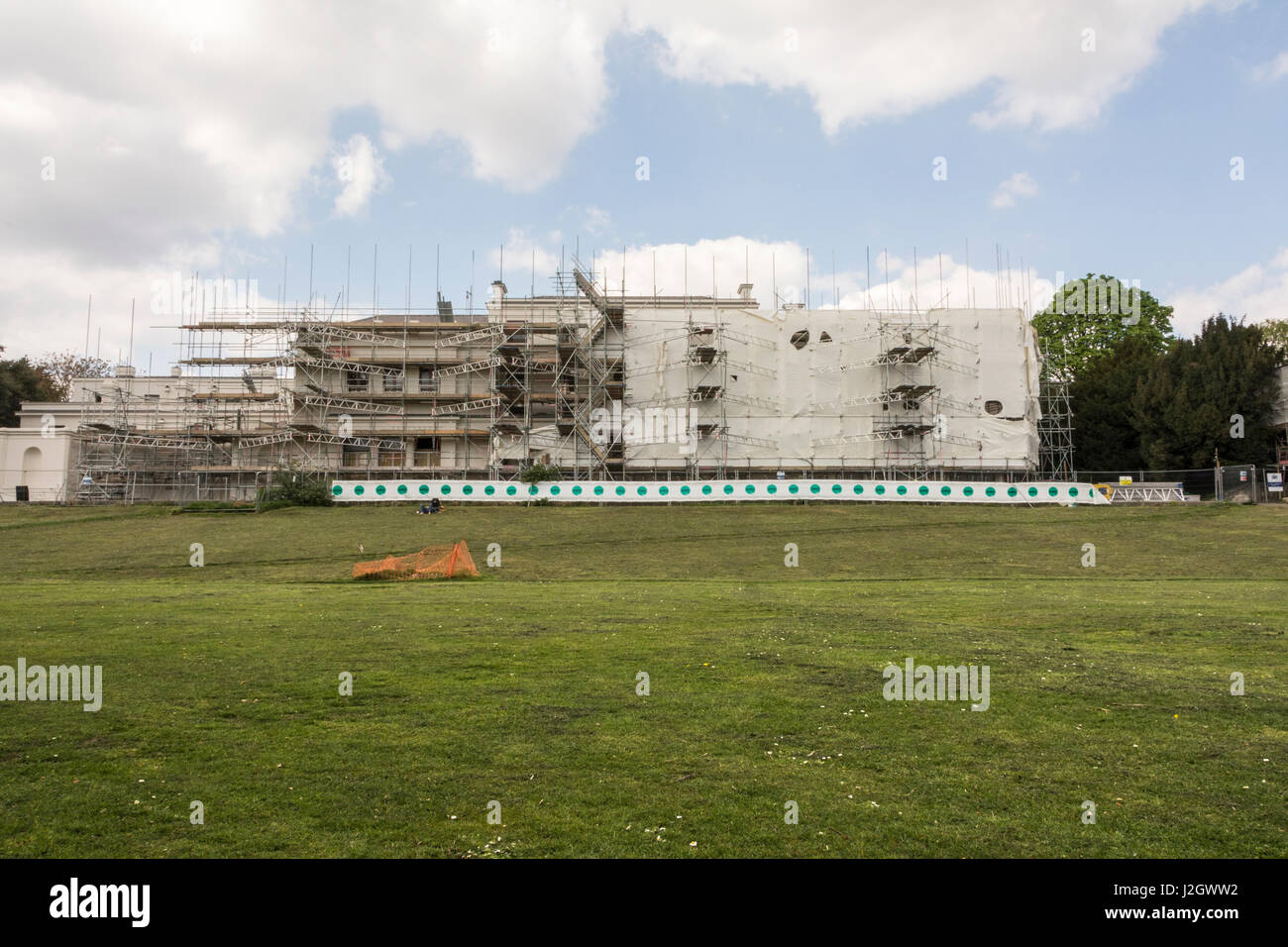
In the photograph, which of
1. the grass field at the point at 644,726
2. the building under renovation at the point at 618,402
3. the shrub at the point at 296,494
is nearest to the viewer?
the grass field at the point at 644,726

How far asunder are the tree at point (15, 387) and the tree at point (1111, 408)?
75.9m

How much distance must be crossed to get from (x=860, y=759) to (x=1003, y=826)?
1.41 metres

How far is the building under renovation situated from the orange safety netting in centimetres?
2729

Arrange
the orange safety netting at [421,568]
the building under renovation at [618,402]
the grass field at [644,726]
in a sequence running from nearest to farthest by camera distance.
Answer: the grass field at [644,726] < the orange safety netting at [421,568] < the building under renovation at [618,402]

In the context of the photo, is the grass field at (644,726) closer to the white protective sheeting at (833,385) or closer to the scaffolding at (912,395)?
the white protective sheeting at (833,385)

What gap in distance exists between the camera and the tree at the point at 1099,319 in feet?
214

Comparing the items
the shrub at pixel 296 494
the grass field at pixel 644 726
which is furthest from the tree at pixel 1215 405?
the shrub at pixel 296 494

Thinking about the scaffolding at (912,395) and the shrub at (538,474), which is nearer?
the shrub at (538,474)

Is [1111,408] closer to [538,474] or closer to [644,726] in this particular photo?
[538,474]

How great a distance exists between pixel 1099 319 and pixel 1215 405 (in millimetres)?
18056

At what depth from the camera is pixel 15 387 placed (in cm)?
6222

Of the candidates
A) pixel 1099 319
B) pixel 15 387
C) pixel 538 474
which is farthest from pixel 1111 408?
pixel 15 387
